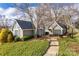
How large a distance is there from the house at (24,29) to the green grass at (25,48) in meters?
0.07

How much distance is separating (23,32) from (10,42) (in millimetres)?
141

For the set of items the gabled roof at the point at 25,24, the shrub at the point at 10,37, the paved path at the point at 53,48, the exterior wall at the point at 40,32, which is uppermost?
the gabled roof at the point at 25,24

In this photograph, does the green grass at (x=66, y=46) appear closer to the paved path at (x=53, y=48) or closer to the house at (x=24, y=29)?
the paved path at (x=53, y=48)

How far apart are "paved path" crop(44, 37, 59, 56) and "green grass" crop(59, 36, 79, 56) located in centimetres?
3

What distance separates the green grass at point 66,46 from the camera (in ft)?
5.02

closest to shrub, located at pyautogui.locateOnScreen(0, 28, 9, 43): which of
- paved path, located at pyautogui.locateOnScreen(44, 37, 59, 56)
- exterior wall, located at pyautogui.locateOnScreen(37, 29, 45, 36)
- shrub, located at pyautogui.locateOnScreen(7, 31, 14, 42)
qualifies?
shrub, located at pyautogui.locateOnScreen(7, 31, 14, 42)

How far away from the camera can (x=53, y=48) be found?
5.16ft

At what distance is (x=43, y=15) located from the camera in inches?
61.9

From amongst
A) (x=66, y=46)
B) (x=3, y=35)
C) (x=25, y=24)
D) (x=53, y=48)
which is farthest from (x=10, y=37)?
(x=66, y=46)

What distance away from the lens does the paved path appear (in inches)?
60.8

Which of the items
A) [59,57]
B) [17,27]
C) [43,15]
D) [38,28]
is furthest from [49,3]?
[59,57]

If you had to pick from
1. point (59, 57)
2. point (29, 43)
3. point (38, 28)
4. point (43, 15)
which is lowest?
point (59, 57)

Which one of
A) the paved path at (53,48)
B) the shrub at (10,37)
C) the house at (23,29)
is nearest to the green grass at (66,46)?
the paved path at (53,48)

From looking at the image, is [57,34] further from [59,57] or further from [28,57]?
[28,57]
